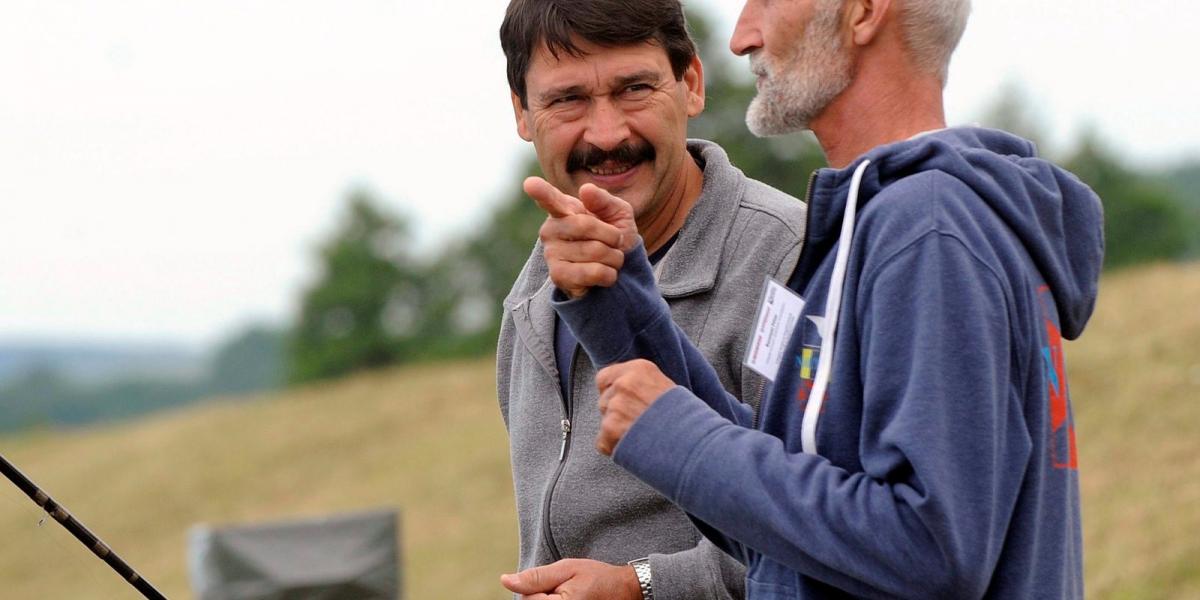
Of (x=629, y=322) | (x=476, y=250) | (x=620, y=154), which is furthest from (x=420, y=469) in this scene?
(x=476, y=250)

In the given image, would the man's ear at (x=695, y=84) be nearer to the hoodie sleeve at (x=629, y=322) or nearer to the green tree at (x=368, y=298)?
the hoodie sleeve at (x=629, y=322)

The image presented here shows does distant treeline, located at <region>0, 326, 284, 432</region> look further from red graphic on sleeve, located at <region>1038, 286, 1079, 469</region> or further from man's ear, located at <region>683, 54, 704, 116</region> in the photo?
red graphic on sleeve, located at <region>1038, 286, 1079, 469</region>

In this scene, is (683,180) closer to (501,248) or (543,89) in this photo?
(543,89)

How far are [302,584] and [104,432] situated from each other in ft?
119

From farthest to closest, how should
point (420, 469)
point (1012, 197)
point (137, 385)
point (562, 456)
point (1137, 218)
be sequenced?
point (137, 385)
point (1137, 218)
point (420, 469)
point (562, 456)
point (1012, 197)

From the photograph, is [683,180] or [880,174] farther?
[683,180]

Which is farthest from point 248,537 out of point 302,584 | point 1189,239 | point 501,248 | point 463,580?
point 1189,239

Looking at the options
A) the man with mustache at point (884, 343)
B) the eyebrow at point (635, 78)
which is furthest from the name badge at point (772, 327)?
the eyebrow at point (635, 78)

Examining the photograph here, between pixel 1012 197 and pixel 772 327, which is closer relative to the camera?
pixel 1012 197

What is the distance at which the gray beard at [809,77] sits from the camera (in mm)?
2316

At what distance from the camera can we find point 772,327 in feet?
7.52

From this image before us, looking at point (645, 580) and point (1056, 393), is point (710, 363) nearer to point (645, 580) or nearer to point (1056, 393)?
point (645, 580)

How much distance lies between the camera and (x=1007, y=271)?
6.68 ft

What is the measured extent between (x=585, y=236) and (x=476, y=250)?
60.1m
